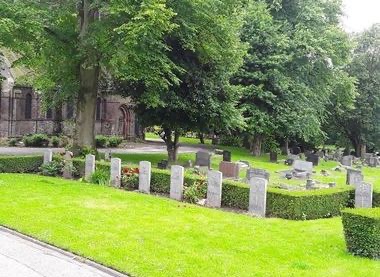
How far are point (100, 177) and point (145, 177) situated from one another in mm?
2521

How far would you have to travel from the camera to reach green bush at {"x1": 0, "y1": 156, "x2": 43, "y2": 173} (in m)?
25.7

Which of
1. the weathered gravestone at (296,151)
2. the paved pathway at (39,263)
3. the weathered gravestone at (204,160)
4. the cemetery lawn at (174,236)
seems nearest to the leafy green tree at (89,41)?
the weathered gravestone at (204,160)

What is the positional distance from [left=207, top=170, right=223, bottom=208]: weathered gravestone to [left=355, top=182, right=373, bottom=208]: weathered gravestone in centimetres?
501

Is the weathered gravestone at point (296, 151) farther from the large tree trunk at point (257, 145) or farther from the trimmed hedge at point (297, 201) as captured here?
the trimmed hedge at point (297, 201)

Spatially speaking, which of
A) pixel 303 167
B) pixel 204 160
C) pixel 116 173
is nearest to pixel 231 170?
pixel 204 160

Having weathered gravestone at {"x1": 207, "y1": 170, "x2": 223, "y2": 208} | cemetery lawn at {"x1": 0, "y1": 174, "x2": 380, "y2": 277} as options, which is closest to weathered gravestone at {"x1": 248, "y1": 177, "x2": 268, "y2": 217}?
cemetery lawn at {"x1": 0, "y1": 174, "x2": 380, "y2": 277}

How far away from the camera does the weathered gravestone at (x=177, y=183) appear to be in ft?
66.2

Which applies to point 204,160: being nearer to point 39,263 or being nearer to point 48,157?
point 48,157

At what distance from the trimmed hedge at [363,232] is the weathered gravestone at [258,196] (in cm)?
534

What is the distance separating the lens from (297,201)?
685 inches

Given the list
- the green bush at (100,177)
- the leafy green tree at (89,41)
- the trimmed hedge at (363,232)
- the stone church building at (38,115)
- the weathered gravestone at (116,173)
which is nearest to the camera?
the trimmed hedge at (363,232)

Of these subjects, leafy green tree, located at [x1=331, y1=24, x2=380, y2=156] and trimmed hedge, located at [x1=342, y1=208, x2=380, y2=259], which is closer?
trimmed hedge, located at [x1=342, y1=208, x2=380, y2=259]

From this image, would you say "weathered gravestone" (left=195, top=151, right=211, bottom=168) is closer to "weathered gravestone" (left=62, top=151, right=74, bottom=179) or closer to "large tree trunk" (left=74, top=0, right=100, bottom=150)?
"large tree trunk" (left=74, top=0, right=100, bottom=150)

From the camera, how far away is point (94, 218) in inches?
603
